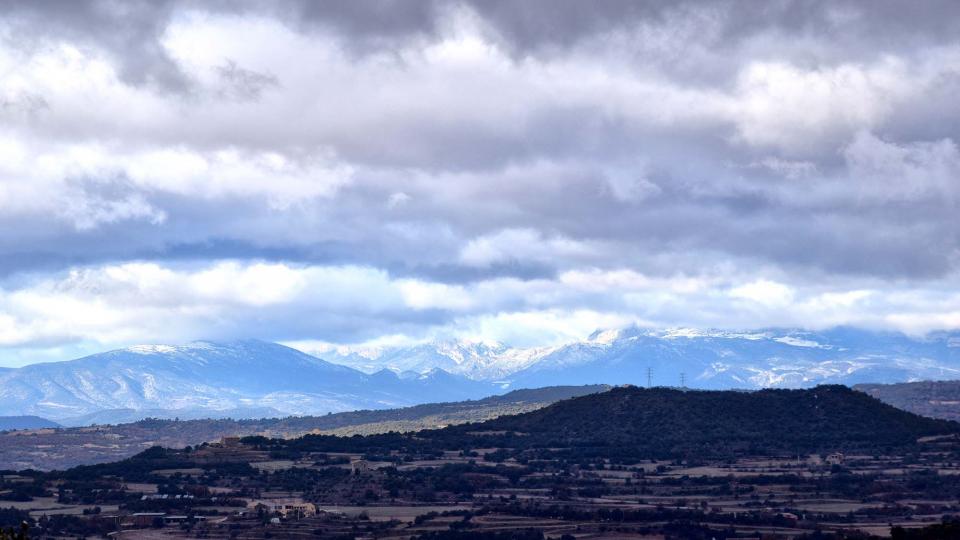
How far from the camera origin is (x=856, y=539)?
19050 centimetres

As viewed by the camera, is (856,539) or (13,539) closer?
(13,539)

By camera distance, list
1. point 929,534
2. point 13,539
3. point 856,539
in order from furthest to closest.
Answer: point 856,539, point 929,534, point 13,539

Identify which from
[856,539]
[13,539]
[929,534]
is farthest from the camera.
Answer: [856,539]

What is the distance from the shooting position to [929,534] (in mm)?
165500

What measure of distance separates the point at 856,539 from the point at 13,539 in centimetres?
12409

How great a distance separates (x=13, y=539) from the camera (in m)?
90.7

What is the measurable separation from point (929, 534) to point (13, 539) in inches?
4155

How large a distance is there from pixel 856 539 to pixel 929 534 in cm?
2550

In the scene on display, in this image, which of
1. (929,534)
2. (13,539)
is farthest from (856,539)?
(13,539)

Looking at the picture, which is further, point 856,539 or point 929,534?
point 856,539

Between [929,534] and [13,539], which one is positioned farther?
[929,534]

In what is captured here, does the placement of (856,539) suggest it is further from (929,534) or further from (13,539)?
(13,539)
